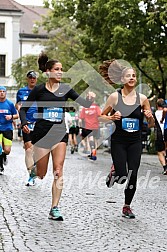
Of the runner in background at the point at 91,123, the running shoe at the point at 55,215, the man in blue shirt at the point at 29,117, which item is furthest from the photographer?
the runner in background at the point at 91,123

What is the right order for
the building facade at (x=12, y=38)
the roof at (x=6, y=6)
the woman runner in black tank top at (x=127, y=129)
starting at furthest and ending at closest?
the roof at (x=6, y=6)
the building facade at (x=12, y=38)
the woman runner in black tank top at (x=127, y=129)

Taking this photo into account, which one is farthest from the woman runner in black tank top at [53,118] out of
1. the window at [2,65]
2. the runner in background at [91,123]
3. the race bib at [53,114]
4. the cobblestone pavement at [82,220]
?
the window at [2,65]

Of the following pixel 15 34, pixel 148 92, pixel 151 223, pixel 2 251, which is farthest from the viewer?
pixel 15 34

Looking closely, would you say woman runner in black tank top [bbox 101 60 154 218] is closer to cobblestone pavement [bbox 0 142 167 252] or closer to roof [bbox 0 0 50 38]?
cobblestone pavement [bbox 0 142 167 252]

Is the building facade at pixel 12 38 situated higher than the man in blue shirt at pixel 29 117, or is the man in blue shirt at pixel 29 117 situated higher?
the building facade at pixel 12 38

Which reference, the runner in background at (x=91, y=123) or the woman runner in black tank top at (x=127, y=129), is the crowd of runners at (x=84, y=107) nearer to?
the woman runner in black tank top at (x=127, y=129)

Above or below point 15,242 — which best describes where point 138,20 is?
above

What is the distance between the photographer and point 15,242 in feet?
22.3

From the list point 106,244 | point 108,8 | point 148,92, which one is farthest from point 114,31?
point 106,244

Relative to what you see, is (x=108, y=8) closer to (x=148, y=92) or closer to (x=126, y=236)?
(x=148, y=92)

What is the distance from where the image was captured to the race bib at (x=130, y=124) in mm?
8727

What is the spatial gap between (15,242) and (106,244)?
88 cm

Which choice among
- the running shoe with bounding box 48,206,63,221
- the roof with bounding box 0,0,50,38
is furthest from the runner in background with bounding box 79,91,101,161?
the roof with bounding box 0,0,50,38

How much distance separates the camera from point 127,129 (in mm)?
8758
